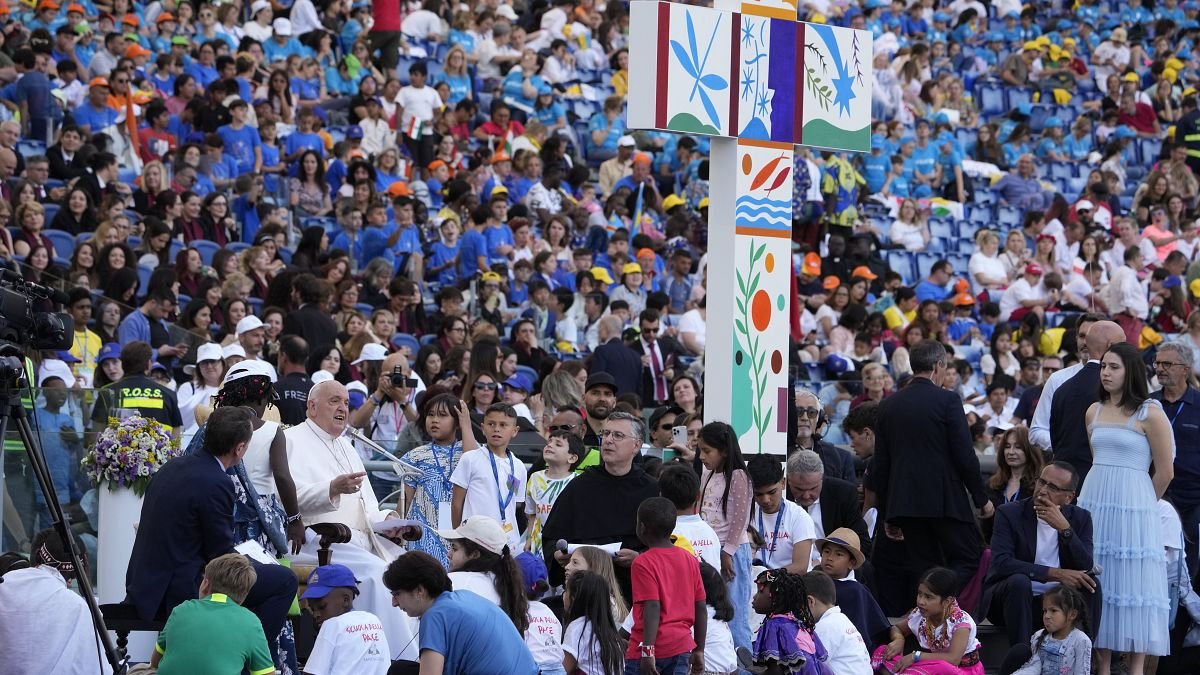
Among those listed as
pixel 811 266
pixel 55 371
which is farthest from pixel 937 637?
pixel 811 266

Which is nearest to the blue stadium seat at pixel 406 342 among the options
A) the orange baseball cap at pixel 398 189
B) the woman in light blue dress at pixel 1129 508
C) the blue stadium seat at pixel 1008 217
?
the orange baseball cap at pixel 398 189

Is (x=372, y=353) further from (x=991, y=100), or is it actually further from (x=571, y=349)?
(x=991, y=100)

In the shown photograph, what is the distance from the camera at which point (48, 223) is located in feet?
50.8

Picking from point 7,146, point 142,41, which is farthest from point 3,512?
point 142,41

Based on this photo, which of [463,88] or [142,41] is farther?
[463,88]

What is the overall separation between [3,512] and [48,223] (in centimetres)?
624

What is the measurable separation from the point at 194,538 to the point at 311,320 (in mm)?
5787

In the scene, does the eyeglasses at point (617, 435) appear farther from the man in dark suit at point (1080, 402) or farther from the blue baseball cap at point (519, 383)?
the blue baseball cap at point (519, 383)

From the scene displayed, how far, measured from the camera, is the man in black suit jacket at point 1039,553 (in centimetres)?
972

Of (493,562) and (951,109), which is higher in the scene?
(951,109)

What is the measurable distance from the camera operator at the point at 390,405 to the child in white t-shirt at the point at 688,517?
12.2 ft

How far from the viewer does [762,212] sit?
9688 mm

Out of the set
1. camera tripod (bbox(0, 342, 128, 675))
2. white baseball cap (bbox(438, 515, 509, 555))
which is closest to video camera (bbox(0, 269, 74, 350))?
camera tripod (bbox(0, 342, 128, 675))

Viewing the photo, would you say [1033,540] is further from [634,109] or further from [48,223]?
[48,223]
